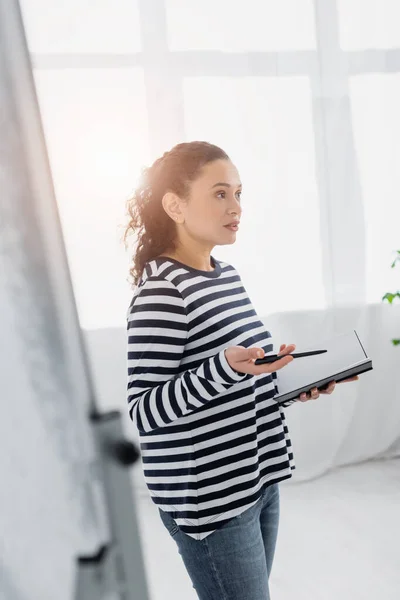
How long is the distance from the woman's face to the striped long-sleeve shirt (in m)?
0.07

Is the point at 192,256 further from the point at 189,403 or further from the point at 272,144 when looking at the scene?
the point at 272,144

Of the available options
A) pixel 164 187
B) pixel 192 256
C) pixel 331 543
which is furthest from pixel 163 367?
pixel 331 543

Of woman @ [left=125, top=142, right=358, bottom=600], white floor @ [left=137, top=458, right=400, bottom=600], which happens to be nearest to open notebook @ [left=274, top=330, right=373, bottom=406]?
woman @ [left=125, top=142, right=358, bottom=600]

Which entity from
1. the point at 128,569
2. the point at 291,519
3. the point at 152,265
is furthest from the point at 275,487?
the point at 291,519

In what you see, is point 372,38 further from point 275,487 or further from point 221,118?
point 275,487

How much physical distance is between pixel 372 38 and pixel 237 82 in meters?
0.57

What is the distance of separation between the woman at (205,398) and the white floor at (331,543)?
696 millimetres

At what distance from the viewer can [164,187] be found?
1013mm

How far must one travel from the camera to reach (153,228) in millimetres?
1028

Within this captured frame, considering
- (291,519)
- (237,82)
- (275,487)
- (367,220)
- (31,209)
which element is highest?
(237,82)

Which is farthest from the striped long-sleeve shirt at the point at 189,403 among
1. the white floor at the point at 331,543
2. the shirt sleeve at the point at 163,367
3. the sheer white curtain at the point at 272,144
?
the sheer white curtain at the point at 272,144

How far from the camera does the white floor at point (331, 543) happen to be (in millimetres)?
1775

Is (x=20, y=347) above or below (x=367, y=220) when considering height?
above

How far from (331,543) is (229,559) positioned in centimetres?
127
